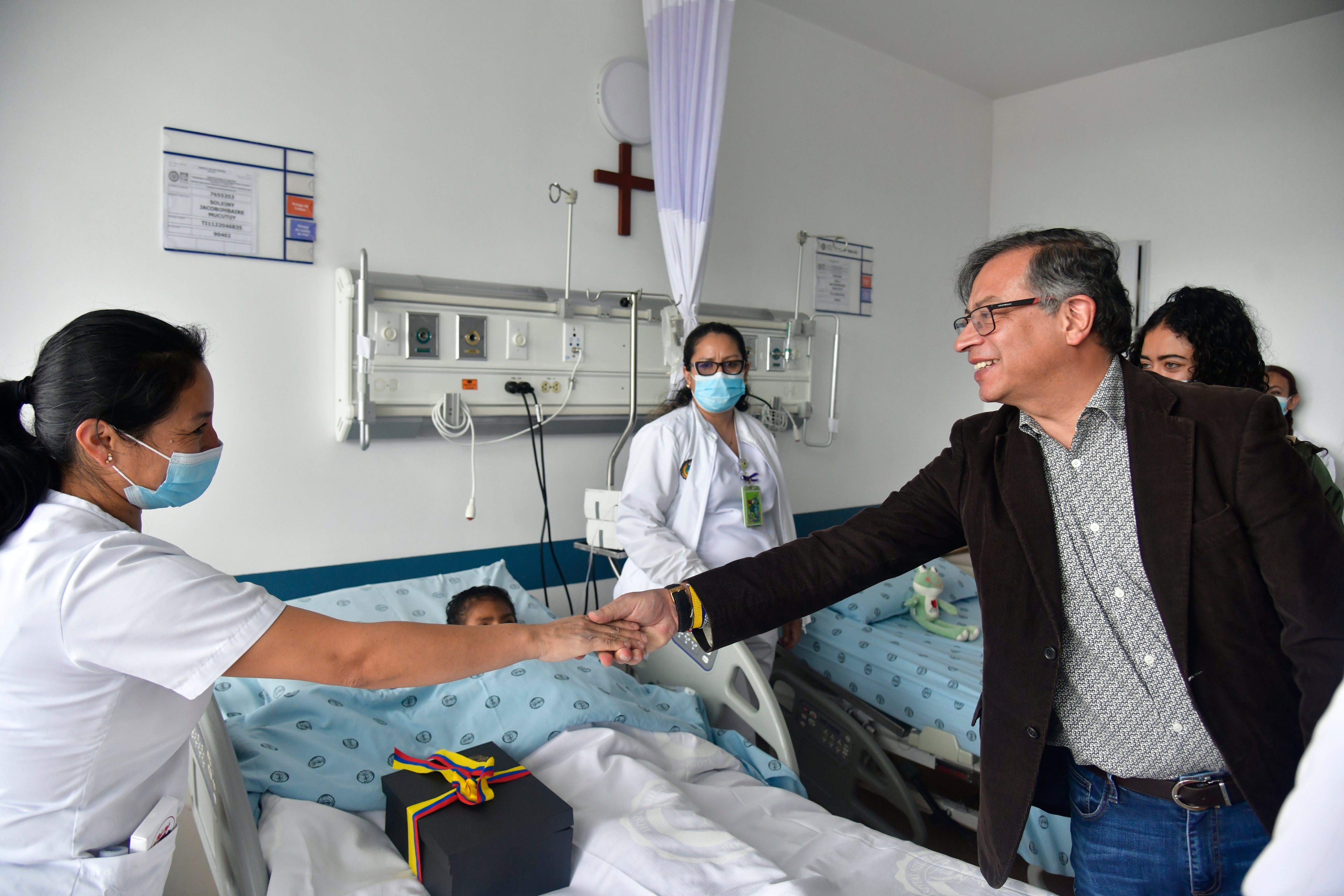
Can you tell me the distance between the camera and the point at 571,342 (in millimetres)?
3189

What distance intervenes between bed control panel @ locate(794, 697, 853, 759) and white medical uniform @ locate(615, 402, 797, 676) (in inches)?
10.1

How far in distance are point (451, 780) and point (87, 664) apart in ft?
2.68

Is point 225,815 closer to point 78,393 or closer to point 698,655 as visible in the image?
point 78,393

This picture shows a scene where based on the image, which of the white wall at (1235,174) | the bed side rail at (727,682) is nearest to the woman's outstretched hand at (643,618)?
the bed side rail at (727,682)

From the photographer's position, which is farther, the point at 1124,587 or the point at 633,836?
the point at 633,836

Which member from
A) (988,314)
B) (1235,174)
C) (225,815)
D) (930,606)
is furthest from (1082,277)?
(1235,174)

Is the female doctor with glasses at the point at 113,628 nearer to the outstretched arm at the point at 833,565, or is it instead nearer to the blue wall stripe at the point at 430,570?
the outstretched arm at the point at 833,565

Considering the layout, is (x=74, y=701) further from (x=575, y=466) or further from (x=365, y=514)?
(x=575, y=466)

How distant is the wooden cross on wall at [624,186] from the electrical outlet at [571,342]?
0.49 meters

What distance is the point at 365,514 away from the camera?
9.41 ft

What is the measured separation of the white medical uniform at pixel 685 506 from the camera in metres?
2.68

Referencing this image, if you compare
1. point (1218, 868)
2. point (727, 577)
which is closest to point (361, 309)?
point (727, 577)

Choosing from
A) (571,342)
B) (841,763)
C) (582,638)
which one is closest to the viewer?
(582,638)

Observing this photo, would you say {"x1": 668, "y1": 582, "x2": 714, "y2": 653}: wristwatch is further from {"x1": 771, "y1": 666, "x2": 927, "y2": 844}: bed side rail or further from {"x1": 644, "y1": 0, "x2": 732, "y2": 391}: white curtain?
{"x1": 644, "y1": 0, "x2": 732, "y2": 391}: white curtain
